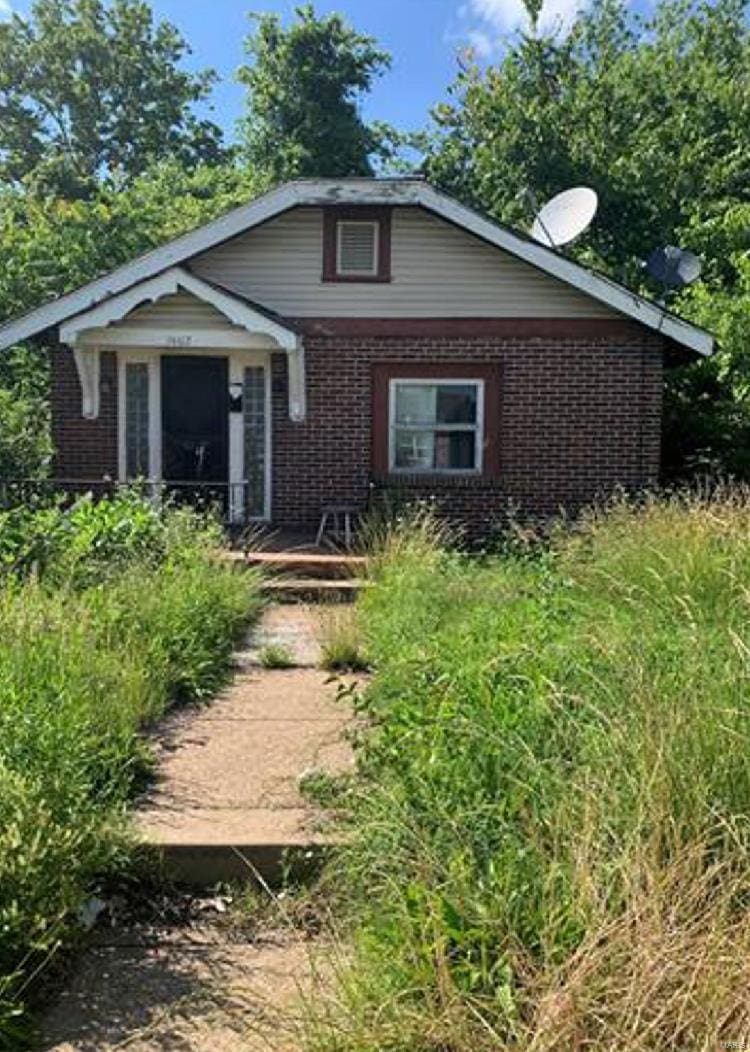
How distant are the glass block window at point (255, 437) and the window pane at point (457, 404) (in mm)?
2353

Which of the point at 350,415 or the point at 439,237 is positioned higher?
the point at 439,237

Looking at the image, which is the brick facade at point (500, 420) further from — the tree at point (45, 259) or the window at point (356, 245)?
the tree at point (45, 259)

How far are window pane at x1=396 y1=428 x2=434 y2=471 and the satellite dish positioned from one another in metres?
3.23

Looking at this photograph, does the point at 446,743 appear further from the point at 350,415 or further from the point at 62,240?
the point at 62,240

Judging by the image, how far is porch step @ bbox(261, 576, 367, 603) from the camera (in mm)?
10555

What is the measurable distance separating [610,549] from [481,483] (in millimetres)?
6013

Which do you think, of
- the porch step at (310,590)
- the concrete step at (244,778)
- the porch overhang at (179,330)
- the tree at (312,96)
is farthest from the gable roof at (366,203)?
the tree at (312,96)

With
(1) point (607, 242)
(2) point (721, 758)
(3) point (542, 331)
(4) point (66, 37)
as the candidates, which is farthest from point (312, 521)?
(4) point (66, 37)

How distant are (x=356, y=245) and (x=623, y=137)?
52.4ft

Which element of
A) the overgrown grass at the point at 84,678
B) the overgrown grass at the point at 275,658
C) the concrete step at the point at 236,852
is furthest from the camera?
the overgrown grass at the point at 275,658

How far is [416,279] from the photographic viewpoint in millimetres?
13570

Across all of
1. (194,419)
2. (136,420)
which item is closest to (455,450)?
(194,419)

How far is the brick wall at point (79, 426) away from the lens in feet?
45.4

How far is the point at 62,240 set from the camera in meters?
23.1
